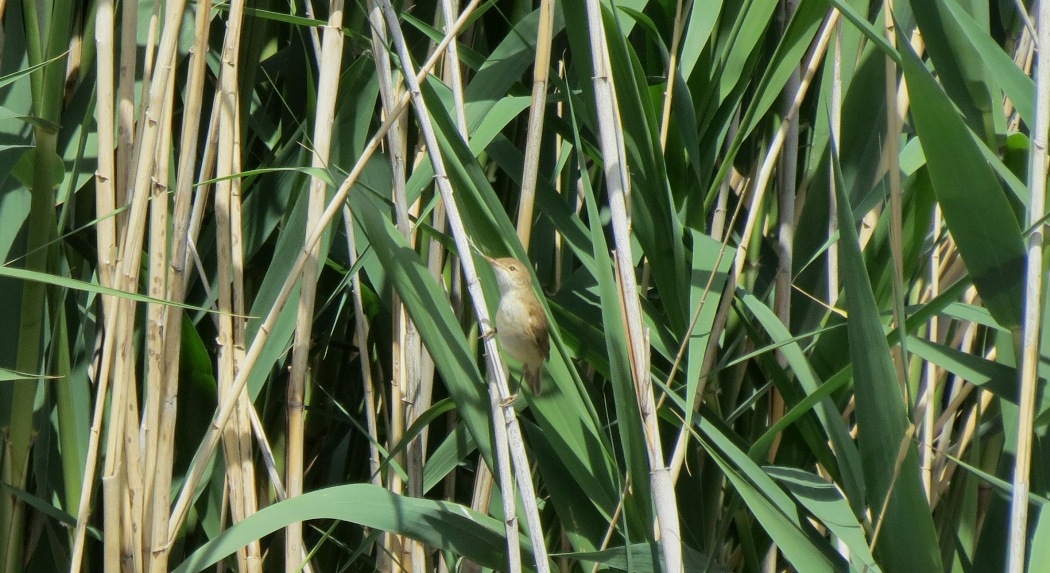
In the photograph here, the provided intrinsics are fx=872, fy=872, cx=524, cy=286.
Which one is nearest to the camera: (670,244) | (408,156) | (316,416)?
(670,244)

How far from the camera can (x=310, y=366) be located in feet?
5.91

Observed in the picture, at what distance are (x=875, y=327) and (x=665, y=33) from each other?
0.78 m

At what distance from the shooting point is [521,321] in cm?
160

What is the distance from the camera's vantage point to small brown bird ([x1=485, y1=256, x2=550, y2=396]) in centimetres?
143

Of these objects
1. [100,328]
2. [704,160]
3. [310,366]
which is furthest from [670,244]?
[100,328]

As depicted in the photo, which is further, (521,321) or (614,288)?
(521,321)

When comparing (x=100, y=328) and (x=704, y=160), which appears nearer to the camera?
(x=704, y=160)

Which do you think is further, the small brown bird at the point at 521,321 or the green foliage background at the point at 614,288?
the small brown bird at the point at 521,321

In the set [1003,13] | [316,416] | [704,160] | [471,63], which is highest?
[1003,13]

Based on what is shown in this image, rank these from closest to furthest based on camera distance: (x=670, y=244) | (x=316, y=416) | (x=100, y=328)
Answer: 1. (x=670, y=244)
2. (x=100, y=328)
3. (x=316, y=416)

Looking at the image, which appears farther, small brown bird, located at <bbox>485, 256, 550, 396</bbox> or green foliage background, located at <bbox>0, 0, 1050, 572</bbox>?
small brown bird, located at <bbox>485, 256, 550, 396</bbox>

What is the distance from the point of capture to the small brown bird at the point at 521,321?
56.4 inches

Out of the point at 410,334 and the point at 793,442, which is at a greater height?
the point at 410,334

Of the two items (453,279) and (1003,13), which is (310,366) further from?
(1003,13)
